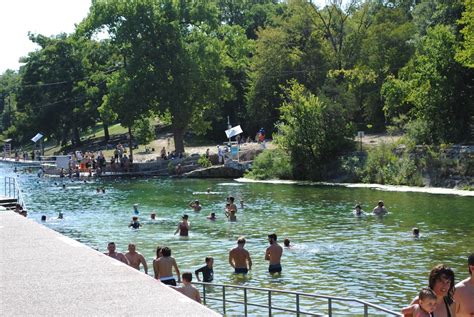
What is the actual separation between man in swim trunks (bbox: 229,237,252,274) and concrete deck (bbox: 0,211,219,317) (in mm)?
5235

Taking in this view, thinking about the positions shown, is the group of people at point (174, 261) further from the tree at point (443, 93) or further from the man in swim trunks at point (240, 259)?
the tree at point (443, 93)

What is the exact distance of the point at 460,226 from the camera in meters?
34.0

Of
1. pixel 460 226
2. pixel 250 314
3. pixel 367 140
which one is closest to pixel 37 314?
pixel 250 314

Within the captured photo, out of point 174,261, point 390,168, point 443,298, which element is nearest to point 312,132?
point 390,168

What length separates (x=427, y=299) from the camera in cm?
945

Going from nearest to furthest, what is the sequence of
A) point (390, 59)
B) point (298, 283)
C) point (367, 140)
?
point (298, 283), point (367, 140), point (390, 59)

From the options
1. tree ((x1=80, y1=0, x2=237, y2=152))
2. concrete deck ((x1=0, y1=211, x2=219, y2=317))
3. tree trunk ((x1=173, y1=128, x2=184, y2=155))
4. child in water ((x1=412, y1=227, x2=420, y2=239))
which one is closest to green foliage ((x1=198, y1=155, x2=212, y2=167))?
tree ((x1=80, y1=0, x2=237, y2=152))

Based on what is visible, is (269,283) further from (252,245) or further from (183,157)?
(183,157)

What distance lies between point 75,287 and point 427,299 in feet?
25.7

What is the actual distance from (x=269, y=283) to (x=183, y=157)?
5328 centimetres

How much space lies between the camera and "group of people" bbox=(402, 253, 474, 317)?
952cm

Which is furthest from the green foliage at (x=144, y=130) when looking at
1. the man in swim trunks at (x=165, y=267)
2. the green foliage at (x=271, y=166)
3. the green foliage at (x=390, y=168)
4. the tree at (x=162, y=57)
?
Answer: the man in swim trunks at (x=165, y=267)

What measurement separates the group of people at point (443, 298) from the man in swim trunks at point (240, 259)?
44.2 feet

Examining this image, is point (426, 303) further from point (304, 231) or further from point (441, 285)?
point (304, 231)
